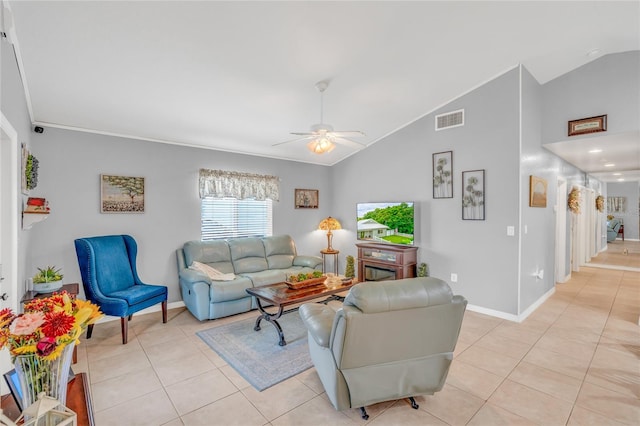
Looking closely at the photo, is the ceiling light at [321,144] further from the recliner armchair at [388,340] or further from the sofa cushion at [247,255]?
the sofa cushion at [247,255]

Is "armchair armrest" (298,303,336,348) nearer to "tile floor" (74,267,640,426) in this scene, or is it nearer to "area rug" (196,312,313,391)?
"tile floor" (74,267,640,426)

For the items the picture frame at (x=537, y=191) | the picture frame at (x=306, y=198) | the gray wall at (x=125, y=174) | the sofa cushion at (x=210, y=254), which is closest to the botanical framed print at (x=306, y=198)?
the picture frame at (x=306, y=198)

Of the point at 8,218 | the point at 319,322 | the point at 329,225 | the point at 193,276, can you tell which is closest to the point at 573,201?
the point at 329,225

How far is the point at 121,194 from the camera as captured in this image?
412 centimetres

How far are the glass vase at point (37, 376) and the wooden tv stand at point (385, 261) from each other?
14.2 ft

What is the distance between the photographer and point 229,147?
16.6 ft

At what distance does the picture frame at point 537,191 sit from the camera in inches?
163

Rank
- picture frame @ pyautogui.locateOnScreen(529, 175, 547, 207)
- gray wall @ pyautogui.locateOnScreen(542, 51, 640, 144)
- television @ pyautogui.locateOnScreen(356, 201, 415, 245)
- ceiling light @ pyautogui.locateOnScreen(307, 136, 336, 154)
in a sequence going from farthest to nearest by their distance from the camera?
television @ pyautogui.locateOnScreen(356, 201, 415, 245) < picture frame @ pyautogui.locateOnScreen(529, 175, 547, 207) < gray wall @ pyautogui.locateOnScreen(542, 51, 640, 144) < ceiling light @ pyautogui.locateOnScreen(307, 136, 336, 154)

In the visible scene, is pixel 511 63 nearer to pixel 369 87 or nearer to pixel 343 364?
pixel 369 87

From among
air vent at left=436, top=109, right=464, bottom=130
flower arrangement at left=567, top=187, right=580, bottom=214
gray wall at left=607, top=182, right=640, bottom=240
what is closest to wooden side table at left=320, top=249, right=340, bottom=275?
air vent at left=436, top=109, right=464, bottom=130

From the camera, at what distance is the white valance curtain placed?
488 centimetres

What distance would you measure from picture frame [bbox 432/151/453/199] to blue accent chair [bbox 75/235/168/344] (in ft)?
13.6

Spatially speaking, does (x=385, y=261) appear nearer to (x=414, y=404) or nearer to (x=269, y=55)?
(x=414, y=404)

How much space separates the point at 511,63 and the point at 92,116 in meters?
5.12
